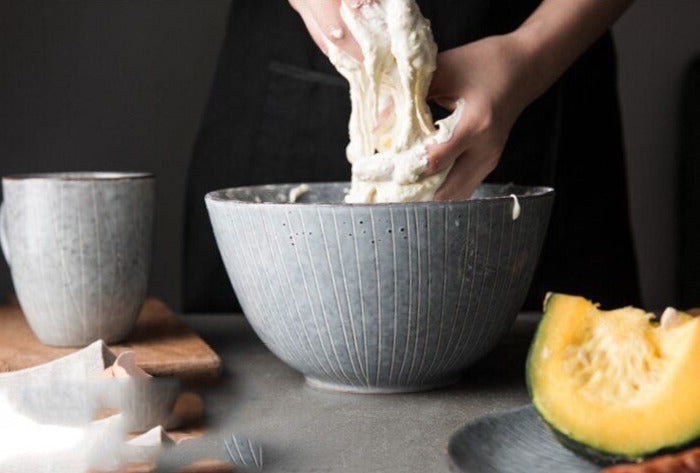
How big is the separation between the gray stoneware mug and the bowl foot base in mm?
228

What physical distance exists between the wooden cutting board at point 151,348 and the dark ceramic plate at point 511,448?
1.07 ft

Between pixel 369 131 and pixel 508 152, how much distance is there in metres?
0.44

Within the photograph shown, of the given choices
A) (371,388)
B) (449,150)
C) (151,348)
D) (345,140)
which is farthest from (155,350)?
(345,140)

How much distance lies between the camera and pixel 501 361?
0.97 m

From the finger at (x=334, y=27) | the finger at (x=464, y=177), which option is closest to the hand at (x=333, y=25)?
the finger at (x=334, y=27)

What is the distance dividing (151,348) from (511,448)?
1.41ft

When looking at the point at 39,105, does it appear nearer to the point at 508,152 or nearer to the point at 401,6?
the point at 508,152

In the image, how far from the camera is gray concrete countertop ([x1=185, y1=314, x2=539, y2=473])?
697 millimetres

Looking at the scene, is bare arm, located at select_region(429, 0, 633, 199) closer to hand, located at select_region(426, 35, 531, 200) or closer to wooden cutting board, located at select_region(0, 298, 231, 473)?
hand, located at select_region(426, 35, 531, 200)

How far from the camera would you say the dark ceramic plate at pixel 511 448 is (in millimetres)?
606

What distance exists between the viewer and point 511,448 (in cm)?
65

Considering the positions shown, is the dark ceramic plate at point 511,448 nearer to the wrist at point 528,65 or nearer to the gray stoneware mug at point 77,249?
the wrist at point 528,65

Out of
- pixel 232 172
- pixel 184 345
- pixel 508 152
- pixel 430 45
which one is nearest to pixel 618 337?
pixel 430 45

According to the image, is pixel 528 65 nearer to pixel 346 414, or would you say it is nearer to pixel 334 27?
pixel 334 27
